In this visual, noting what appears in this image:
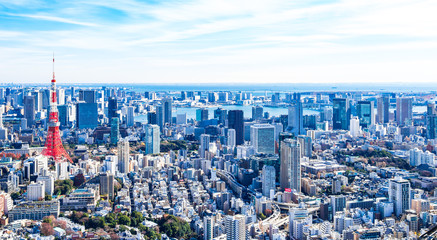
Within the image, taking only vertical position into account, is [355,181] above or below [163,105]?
below

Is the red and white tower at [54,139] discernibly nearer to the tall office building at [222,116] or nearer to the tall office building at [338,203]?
the tall office building at [338,203]

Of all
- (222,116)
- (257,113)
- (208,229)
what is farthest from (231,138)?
(208,229)

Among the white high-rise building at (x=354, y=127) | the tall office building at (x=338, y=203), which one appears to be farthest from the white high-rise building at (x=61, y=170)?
the white high-rise building at (x=354, y=127)

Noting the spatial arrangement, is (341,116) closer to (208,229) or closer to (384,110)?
(384,110)

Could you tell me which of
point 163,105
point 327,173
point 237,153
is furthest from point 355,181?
point 163,105

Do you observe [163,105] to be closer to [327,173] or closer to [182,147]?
[182,147]

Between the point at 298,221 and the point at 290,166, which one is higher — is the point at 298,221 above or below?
below

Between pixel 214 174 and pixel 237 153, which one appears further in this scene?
pixel 237 153
